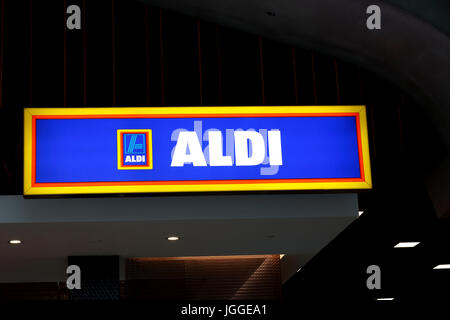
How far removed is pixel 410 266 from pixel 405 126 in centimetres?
608

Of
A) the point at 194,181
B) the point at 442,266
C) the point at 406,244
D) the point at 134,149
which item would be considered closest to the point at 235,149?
the point at 194,181

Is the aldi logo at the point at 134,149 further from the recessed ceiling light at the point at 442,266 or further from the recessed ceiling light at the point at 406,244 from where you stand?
the recessed ceiling light at the point at 442,266

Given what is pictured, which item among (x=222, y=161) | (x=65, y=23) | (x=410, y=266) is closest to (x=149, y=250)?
(x=222, y=161)

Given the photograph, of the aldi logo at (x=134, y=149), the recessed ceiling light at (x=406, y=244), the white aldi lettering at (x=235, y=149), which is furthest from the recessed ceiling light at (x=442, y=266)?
the aldi logo at (x=134, y=149)

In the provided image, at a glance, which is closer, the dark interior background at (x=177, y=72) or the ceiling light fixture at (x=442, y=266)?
the dark interior background at (x=177, y=72)

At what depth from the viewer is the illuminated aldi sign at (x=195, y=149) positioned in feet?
24.0

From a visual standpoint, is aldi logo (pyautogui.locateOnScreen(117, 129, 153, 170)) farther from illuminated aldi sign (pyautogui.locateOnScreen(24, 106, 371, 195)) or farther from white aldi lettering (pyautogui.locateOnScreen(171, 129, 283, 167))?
white aldi lettering (pyautogui.locateOnScreen(171, 129, 283, 167))

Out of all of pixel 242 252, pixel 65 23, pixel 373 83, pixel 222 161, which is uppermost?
pixel 65 23

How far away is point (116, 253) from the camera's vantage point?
8.76 m

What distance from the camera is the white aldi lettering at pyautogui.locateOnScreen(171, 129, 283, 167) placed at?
24.5ft

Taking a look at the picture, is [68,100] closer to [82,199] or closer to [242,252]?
[82,199]

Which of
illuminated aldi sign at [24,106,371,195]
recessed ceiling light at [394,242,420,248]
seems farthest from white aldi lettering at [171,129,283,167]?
recessed ceiling light at [394,242,420,248]

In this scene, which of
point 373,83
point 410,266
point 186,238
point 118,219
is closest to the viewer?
A: point 118,219

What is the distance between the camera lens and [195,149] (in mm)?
7480
